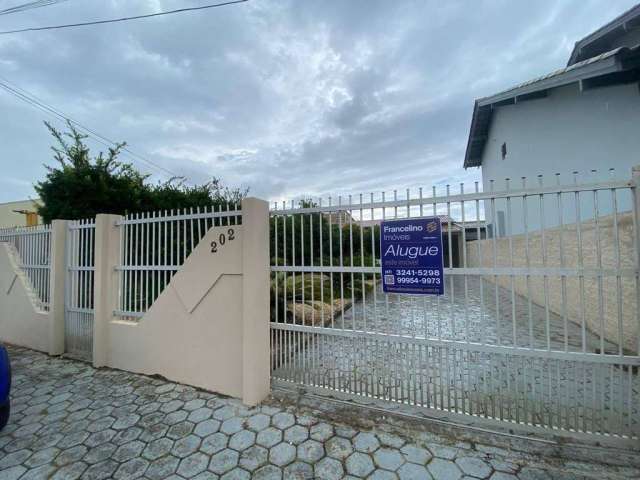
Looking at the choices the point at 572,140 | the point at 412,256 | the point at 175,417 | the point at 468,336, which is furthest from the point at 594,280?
the point at 175,417

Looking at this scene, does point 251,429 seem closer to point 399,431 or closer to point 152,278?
point 399,431

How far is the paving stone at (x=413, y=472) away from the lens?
2109 millimetres

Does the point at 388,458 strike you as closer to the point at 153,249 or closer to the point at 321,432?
the point at 321,432

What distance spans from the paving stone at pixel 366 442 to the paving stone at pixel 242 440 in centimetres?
88

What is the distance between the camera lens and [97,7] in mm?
5352

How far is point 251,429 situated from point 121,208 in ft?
19.7

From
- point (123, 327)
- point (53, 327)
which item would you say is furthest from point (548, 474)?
point (53, 327)

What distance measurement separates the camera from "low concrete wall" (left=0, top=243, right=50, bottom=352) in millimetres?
4750

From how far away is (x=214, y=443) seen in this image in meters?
2.53

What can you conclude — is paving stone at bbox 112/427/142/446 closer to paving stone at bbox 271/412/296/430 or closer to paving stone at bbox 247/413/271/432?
paving stone at bbox 247/413/271/432

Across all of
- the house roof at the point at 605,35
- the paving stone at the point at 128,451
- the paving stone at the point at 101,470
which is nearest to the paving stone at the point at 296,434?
the paving stone at the point at 128,451

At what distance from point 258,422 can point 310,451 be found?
647mm

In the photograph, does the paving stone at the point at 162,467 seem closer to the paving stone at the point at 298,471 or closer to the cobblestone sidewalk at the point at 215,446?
the cobblestone sidewalk at the point at 215,446

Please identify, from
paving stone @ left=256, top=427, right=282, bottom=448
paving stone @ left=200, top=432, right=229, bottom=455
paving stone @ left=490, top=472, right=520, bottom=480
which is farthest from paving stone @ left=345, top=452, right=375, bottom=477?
paving stone @ left=200, top=432, right=229, bottom=455
